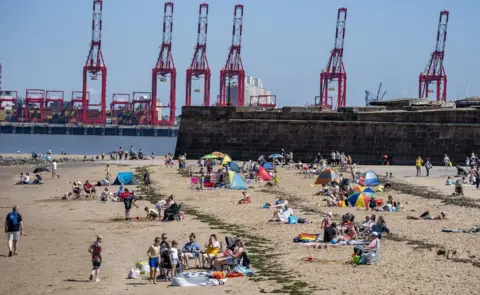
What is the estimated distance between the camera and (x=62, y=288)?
1351 centimetres

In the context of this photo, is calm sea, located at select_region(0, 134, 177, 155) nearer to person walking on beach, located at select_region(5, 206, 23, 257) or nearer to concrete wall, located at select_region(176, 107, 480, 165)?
concrete wall, located at select_region(176, 107, 480, 165)

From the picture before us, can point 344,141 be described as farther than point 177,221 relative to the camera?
Yes

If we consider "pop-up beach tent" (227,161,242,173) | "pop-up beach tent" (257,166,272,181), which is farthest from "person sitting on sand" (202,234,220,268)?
"pop-up beach tent" (227,161,242,173)

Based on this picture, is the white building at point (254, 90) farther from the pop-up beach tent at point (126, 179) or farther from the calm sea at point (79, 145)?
the pop-up beach tent at point (126, 179)

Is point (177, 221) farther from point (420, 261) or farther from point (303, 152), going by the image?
point (303, 152)

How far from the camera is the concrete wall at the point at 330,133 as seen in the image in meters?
37.4

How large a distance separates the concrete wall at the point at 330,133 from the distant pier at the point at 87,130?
11099 centimetres

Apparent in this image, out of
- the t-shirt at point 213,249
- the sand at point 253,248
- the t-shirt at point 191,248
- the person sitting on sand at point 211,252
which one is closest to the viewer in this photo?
the sand at point 253,248

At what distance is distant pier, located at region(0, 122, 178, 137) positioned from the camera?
510 ft

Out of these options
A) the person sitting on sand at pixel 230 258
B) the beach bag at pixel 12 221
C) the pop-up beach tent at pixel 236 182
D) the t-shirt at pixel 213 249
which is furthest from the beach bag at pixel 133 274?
the pop-up beach tent at pixel 236 182

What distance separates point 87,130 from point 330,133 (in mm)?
122912

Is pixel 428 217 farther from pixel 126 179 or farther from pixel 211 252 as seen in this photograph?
pixel 126 179

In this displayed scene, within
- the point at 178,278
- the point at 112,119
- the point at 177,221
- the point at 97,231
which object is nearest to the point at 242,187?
the point at 177,221

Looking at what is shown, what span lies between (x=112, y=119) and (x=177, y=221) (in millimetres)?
148171
